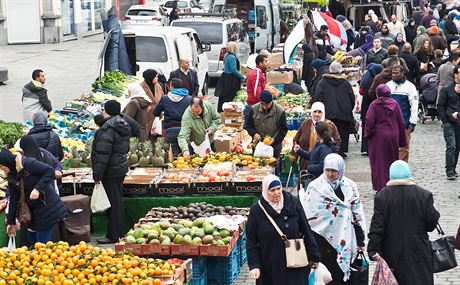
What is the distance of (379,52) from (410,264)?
14.8 metres

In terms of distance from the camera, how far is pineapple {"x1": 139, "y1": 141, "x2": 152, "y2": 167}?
51.1ft

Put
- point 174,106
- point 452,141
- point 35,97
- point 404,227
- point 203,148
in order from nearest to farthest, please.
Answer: point 404,227, point 203,148, point 174,106, point 452,141, point 35,97

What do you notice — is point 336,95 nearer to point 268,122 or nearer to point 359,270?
point 268,122

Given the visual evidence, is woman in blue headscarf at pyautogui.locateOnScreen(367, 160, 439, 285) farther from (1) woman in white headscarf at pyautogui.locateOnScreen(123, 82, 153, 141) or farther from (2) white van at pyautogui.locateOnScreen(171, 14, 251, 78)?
(2) white van at pyautogui.locateOnScreen(171, 14, 251, 78)

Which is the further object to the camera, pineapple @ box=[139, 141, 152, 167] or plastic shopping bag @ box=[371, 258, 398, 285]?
pineapple @ box=[139, 141, 152, 167]

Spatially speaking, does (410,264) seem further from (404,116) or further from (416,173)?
(416,173)

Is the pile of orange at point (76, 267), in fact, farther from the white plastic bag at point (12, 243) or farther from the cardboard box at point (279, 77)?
the cardboard box at point (279, 77)

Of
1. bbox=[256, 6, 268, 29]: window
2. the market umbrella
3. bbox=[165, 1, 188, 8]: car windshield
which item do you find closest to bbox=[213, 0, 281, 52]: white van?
bbox=[256, 6, 268, 29]: window

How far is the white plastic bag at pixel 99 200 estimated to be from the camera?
13875 millimetres

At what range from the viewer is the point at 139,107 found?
1700 cm

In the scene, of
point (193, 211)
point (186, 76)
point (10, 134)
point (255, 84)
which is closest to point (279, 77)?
point (186, 76)

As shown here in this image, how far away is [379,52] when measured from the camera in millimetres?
24156

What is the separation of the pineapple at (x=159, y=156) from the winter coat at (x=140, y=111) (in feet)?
1.75

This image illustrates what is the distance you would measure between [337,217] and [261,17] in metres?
27.5
